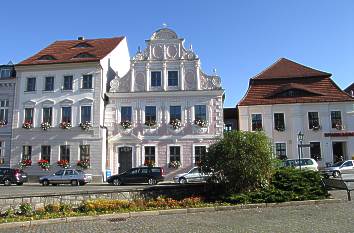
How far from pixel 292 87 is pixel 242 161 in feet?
77.0

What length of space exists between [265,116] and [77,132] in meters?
17.8

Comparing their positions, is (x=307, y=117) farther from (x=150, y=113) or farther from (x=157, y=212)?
(x=157, y=212)

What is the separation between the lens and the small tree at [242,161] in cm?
1688

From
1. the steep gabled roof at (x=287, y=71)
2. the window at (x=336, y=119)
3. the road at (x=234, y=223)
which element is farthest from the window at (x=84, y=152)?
the window at (x=336, y=119)

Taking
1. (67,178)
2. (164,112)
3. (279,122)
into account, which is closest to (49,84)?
(67,178)

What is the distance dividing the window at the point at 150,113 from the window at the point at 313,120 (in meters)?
14.7

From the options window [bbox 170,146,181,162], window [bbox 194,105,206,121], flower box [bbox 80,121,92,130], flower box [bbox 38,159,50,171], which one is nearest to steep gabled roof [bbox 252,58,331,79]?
window [bbox 194,105,206,121]

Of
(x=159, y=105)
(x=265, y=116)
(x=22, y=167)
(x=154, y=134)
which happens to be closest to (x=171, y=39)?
(x=159, y=105)

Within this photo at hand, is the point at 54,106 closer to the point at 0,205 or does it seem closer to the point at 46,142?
the point at 46,142

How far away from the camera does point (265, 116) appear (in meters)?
37.8

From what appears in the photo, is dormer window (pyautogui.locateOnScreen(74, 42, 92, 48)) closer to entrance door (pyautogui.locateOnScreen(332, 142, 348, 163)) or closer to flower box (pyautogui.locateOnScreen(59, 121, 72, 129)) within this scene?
flower box (pyautogui.locateOnScreen(59, 121, 72, 129))

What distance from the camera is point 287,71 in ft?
135

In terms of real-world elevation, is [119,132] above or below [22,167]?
above

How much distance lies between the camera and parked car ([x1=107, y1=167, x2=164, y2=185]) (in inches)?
1243
